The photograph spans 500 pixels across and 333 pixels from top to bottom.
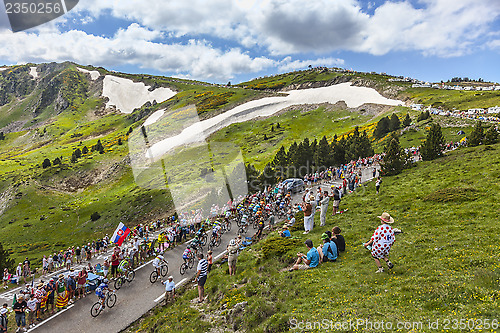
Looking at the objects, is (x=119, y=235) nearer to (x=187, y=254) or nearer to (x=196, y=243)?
(x=187, y=254)

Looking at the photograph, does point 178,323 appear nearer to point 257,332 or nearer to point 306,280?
point 257,332

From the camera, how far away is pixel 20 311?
1499cm

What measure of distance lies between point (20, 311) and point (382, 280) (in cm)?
1877

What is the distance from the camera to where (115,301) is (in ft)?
54.4

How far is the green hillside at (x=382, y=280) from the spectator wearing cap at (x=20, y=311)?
6630 millimetres

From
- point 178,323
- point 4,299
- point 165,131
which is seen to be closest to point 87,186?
point 165,131

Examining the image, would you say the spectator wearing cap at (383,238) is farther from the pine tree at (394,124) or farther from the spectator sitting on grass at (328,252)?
the pine tree at (394,124)

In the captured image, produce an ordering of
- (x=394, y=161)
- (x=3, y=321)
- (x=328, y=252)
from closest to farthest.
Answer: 1. (x=328, y=252)
2. (x=3, y=321)
3. (x=394, y=161)

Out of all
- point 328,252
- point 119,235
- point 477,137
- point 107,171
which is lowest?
point 107,171

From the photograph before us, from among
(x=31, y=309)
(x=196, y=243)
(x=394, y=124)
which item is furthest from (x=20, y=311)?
(x=394, y=124)

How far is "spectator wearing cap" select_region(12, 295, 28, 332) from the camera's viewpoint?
584 inches

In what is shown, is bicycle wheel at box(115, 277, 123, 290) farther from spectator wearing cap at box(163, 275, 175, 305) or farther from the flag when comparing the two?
spectator wearing cap at box(163, 275, 175, 305)

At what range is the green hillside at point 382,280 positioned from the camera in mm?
8289

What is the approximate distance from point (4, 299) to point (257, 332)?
2498 cm
